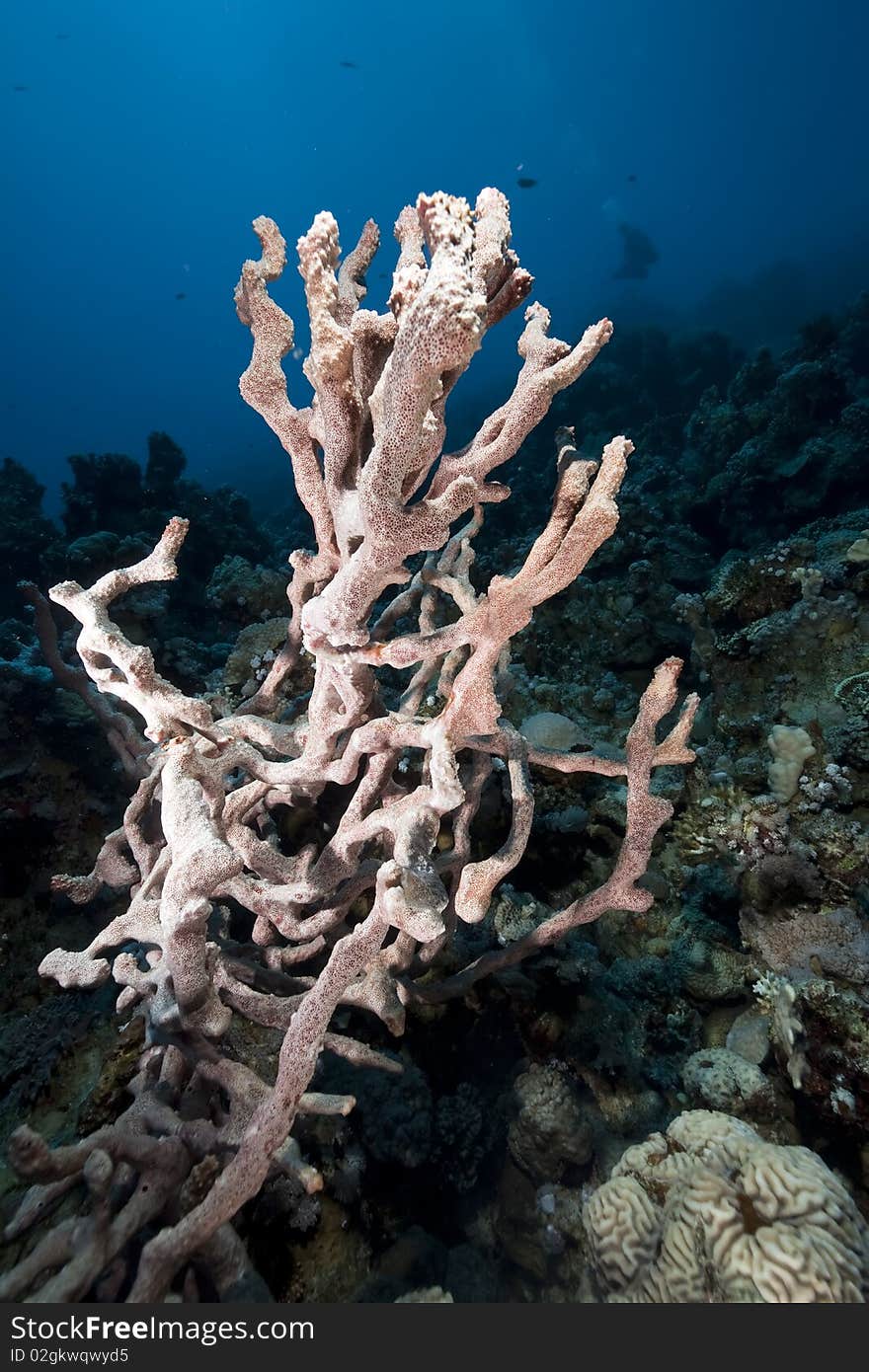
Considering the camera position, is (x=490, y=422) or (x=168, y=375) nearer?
(x=490, y=422)

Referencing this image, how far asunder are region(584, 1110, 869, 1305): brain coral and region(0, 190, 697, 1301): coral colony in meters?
1.02

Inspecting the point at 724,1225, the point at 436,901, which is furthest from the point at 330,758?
the point at 724,1225

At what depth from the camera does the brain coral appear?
6.44 ft

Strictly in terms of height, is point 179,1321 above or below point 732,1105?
above

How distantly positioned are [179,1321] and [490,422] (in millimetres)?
3257

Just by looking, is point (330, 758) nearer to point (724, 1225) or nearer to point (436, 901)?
point (436, 901)

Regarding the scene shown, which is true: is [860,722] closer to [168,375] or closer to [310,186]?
[168,375]

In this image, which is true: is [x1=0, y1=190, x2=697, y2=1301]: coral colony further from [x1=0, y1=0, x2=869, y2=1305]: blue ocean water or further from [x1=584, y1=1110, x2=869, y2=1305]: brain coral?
[x1=584, y1=1110, x2=869, y2=1305]: brain coral

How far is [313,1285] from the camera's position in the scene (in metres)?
2.67

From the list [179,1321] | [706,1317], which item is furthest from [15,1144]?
[706,1317]

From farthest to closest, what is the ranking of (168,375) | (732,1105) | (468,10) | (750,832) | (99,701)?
(168,375), (468,10), (750,832), (99,701), (732,1105)

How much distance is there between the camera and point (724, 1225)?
2131 millimetres

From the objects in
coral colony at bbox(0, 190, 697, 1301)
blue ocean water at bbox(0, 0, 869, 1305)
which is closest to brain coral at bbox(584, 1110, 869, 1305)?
blue ocean water at bbox(0, 0, 869, 1305)

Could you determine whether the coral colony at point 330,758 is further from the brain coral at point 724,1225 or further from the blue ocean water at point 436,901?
the brain coral at point 724,1225
